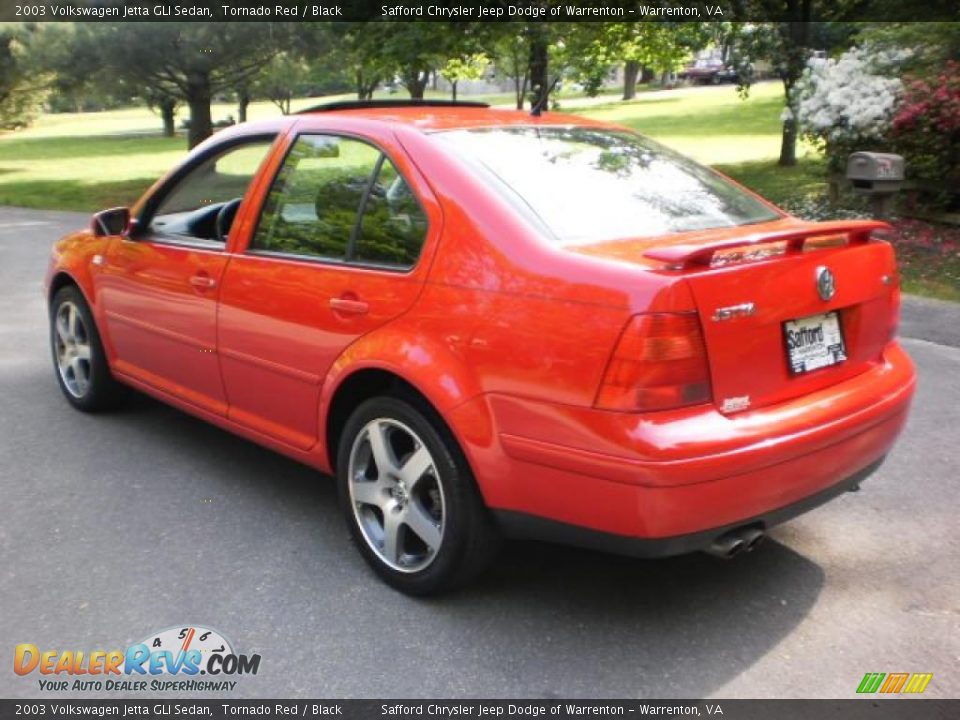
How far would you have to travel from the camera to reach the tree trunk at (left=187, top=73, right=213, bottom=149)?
20.1 meters

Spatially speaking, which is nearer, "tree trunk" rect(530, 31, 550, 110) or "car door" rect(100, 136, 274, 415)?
"car door" rect(100, 136, 274, 415)

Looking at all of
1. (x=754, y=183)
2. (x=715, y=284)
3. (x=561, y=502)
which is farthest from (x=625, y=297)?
(x=754, y=183)

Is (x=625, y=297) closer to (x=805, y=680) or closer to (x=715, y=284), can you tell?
(x=715, y=284)

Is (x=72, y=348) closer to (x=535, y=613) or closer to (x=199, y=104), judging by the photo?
(x=535, y=613)

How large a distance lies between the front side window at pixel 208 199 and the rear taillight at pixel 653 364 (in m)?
2.33

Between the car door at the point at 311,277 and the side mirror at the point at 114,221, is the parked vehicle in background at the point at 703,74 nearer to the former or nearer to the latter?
the side mirror at the point at 114,221

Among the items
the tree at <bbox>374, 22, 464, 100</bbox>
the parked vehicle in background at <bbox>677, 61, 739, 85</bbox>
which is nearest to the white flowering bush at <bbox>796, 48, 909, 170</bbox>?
the tree at <bbox>374, 22, 464, 100</bbox>

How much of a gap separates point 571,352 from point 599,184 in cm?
96

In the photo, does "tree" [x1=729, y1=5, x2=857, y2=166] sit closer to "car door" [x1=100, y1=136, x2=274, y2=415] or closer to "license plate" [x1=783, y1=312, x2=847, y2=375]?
"car door" [x1=100, y1=136, x2=274, y2=415]

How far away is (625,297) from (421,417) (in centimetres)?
88

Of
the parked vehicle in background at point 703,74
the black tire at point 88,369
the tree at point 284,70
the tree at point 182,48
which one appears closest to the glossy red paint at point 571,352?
the black tire at point 88,369

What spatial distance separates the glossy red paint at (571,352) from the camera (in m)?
2.79

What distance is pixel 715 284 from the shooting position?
2830mm

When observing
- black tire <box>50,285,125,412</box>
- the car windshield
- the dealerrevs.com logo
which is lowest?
the dealerrevs.com logo
